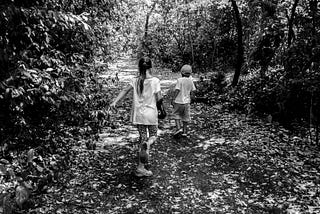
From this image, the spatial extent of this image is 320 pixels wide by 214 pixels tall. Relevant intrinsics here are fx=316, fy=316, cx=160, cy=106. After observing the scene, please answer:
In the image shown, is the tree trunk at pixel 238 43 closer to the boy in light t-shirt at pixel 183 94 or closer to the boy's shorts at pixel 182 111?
the boy in light t-shirt at pixel 183 94

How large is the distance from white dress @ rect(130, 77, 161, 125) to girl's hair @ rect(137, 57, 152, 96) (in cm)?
6

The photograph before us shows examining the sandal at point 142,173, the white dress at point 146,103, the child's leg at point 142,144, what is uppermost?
the white dress at point 146,103

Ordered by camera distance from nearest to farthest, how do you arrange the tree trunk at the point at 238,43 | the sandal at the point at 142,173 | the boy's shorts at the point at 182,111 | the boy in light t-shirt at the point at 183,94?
1. the sandal at the point at 142,173
2. the boy in light t-shirt at the point at 183,94
3. the boy's shorts at the point at 182,111
4. the tree trunk at the point at 238,43

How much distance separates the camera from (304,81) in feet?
26.3

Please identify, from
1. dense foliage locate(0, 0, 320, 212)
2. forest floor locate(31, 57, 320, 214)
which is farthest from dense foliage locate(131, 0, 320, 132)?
forest floor locate(31, 57, 320, 214)

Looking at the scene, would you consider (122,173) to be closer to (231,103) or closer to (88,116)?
(88,116)

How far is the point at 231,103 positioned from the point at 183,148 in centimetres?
474

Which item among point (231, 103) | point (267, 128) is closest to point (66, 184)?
point (267, 128)

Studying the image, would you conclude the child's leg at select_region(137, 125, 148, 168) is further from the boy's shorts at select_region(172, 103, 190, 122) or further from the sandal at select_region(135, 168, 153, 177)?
the boy's shorts at select_region(172, 103, 190, 122)

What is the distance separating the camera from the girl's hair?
5.66m

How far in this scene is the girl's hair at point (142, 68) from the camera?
5.66 meters

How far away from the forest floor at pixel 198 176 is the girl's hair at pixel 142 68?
171 cm

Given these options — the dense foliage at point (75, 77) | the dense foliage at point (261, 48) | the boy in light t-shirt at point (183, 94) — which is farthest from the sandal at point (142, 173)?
the dense foliage at point (261, 48)

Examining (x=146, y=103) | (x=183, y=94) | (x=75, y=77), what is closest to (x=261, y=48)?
(x=183, y=94)
